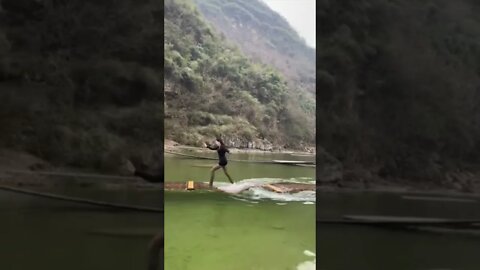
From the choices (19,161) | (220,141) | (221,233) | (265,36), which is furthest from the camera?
(265,36)

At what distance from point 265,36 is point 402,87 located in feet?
3.42

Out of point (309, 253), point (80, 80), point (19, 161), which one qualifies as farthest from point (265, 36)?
point (19, 161)

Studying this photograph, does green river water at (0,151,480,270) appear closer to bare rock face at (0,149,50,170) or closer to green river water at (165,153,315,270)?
green river water at (165,153,315,270)

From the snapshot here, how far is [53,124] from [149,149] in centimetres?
66

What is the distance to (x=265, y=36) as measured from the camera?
374cm

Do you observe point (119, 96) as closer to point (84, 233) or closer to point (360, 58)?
point (84, 233)

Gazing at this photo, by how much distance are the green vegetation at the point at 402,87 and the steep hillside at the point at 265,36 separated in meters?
0.20

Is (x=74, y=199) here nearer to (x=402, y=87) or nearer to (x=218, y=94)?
(x=218, y=94)

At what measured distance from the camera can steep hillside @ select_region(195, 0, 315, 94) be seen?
368cm

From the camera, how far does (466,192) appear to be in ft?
11.6

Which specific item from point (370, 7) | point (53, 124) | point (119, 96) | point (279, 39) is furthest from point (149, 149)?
point (370, 7)

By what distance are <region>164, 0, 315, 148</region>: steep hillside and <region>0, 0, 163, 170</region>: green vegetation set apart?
149 mm

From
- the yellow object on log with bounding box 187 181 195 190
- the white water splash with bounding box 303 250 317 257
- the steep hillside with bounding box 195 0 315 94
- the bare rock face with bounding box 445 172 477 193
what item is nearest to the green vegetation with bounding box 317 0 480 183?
the bare rock face with bounding box 445 172 477 193

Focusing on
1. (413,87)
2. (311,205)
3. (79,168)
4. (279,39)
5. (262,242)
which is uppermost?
(279,39)
